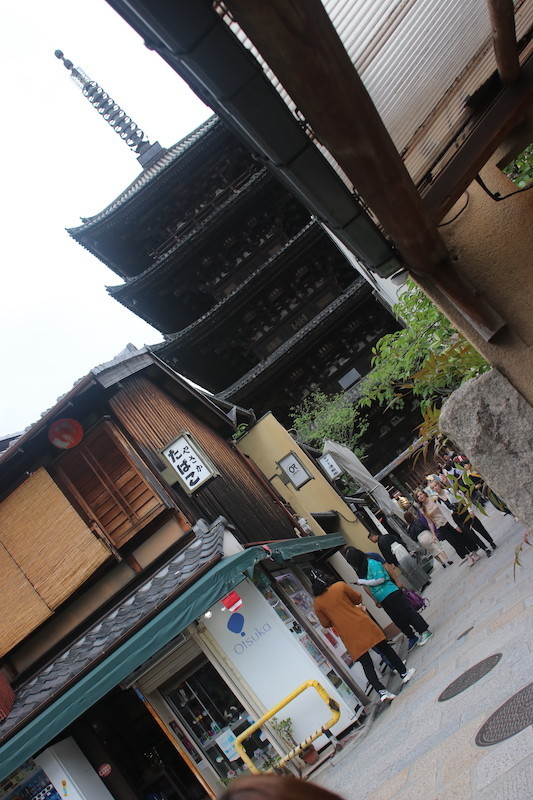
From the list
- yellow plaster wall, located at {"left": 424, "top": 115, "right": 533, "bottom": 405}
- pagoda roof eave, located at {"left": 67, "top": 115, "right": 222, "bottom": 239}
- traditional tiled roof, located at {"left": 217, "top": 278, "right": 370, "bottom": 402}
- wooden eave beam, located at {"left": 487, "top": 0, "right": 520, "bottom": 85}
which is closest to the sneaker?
yellow plaster wall, located at {"left": 424, "top": 115, "right": 533, "bottom": 405}

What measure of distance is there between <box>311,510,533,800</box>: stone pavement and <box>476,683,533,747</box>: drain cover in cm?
8

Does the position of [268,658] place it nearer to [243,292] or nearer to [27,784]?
[27,784]

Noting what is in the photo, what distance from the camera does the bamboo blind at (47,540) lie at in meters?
9.51

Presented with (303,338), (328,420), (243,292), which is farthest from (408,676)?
(243,292)

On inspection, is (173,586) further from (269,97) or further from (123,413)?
(269,97)

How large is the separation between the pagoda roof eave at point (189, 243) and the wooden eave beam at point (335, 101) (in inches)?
993

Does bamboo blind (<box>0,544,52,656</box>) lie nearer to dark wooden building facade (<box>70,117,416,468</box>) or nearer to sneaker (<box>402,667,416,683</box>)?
sneaker (<box>402,667,416,683</box>)

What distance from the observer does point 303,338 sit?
1093 inches

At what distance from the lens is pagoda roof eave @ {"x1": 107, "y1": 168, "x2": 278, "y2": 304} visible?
27.3 meters

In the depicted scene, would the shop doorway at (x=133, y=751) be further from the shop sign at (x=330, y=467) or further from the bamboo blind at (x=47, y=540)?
the shop sign at (x=330, y=467)

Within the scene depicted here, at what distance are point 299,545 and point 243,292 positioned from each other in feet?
60.4

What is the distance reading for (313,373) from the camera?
2959 cm

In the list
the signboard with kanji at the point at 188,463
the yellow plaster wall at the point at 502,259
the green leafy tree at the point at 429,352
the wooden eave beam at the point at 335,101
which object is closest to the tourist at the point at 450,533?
the green leafy tree at the point at 429,352

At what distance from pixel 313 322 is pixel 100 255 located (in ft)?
34.1
